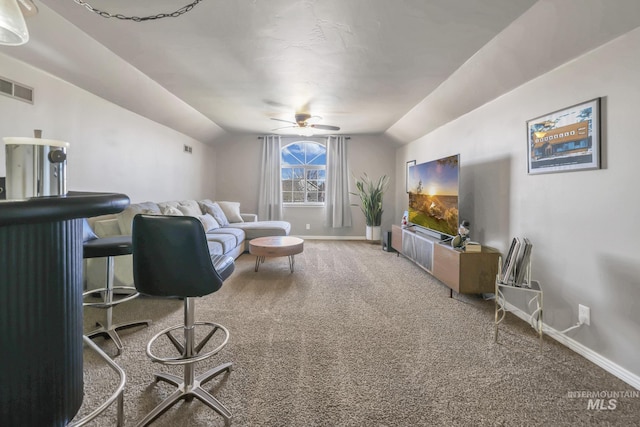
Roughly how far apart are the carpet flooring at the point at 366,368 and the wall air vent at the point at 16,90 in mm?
1902

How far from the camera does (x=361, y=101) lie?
150 inches

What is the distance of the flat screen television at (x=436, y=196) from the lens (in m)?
3.16

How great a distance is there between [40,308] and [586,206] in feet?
9.11

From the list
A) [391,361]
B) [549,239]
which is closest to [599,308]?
[549,239]

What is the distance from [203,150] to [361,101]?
3.66m

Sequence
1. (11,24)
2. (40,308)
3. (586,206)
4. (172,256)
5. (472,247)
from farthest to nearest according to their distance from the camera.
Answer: (472,247)
(586,206)
(172,256)
(11,24)
(40,308)

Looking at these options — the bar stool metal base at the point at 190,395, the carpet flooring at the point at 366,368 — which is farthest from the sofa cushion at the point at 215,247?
the bar stool metal base at the point at 190,395

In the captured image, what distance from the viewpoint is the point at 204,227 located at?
3111 mm

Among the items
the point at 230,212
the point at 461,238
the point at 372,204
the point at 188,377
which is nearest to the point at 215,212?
the point at 230,212

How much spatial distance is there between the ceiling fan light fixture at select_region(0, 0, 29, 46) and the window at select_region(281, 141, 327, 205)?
545 cm

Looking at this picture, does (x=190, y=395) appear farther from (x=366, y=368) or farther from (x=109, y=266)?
(x=109, y=266)

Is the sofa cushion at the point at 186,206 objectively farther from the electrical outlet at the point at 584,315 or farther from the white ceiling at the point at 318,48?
the electrical outlet at the point at 584,315

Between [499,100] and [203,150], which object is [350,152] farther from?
[499,100]

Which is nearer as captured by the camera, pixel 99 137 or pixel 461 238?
pixel 461 238
